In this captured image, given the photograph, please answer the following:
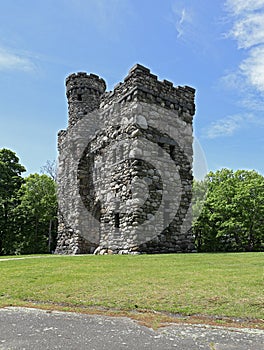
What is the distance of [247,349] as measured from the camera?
125 inches

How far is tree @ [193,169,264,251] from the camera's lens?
25078 mm

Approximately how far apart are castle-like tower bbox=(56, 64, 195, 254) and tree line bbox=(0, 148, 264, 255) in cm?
1088

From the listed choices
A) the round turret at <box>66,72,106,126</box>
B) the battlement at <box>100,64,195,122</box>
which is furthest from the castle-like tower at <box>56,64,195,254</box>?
the round turret at <box>66,72,106,126</box>

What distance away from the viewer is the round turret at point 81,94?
1975 cm

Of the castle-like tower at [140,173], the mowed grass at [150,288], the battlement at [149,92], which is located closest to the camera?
the mowed grass at [150,288]

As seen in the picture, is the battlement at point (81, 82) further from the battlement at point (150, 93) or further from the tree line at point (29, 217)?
the tree line at point (29, 217)

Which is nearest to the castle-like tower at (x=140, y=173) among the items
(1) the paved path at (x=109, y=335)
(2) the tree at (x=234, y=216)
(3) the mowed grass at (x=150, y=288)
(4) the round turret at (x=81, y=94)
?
(4) the round turret at (x=81, y=94)

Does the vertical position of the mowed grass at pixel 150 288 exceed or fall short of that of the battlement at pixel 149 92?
it falls short

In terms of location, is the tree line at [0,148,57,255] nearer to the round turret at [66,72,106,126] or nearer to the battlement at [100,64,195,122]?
the round turret at [66,72,106,126]

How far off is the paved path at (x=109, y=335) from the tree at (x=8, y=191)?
24822 millimetres

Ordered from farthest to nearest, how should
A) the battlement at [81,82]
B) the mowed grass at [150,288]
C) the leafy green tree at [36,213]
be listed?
the leafy green tree at [36,213] → the battlement at [81,82] → the mowed grass at [150,288]

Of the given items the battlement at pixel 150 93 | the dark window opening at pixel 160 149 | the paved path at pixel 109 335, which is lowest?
the paved path at pixel 109 335

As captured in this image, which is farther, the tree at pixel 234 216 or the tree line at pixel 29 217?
the tree line at pixel 29 217

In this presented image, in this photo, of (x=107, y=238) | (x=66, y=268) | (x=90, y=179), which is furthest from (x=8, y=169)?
(x=66, y=268)
